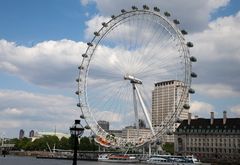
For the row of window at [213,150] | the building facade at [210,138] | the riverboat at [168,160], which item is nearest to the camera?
the riverboat at [168,160]

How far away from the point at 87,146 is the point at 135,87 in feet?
339

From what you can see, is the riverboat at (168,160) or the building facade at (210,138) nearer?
the riverboat at (168,160)

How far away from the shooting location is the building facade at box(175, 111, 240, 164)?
435 feet

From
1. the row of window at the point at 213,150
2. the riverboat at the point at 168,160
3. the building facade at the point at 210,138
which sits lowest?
the riverboat at the point at 168,160

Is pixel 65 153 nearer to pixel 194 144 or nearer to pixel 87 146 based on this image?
pixel 87 146

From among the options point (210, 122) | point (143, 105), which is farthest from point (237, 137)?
point (143, 105)

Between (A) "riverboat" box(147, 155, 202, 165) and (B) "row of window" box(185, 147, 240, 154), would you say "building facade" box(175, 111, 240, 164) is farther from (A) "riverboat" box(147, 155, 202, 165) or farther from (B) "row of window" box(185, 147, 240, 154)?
(A) "riverboat" box(147, 155, 202, 165)

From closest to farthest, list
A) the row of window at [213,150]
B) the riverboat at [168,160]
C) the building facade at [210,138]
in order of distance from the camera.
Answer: the riverboat at [168,160] → the building facade at [210,138] → the row of window at [213,150]

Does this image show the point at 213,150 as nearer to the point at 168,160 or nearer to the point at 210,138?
the point at 210,138

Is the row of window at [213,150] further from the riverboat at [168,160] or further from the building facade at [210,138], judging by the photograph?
the riverboat at [168,160]

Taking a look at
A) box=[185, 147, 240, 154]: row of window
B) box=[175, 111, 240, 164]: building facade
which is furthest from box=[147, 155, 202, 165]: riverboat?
box=[185, 147, 240, 154]: row of window

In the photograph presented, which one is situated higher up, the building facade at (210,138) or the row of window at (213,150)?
the building facade at (210,138)

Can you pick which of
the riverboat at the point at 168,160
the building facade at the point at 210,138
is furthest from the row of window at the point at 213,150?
the riverboat at the point at 168,160

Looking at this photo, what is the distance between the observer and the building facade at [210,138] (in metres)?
133
